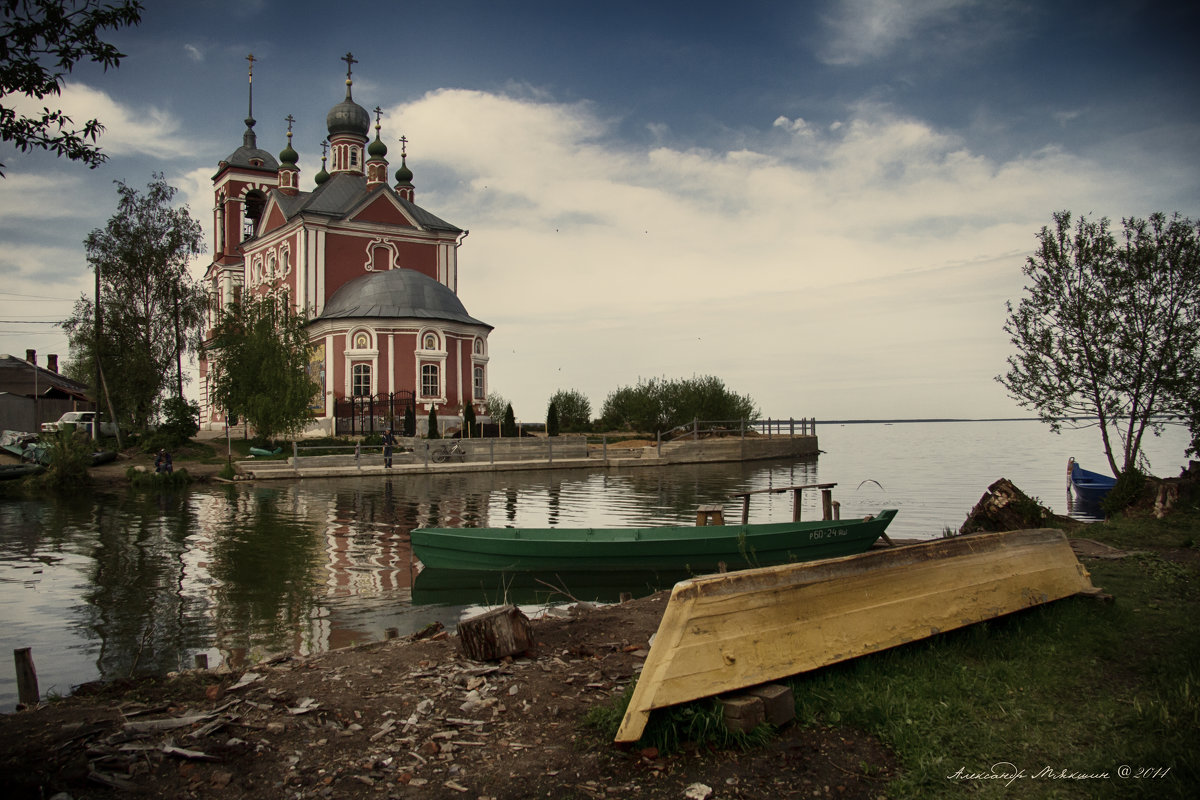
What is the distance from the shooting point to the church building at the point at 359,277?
44.2 meters

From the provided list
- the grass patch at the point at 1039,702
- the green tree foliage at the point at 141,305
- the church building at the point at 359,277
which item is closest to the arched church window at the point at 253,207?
the church building at the point at 359,277

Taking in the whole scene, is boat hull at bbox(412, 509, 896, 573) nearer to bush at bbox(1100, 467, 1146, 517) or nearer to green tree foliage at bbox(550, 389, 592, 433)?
bush at bbox(1100, 467, 1146, 517)

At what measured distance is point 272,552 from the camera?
596 inches

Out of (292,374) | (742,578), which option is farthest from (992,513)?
(292,374)

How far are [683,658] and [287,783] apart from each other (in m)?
2.39

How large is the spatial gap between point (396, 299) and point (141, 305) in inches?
498

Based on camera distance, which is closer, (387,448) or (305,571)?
(305,571)

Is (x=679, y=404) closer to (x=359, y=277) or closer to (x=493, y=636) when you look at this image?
(x=359, y=277)

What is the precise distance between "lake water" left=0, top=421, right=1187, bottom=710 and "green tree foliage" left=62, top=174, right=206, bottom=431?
16067mm

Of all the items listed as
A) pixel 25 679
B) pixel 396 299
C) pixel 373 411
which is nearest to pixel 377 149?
pixel 396 299

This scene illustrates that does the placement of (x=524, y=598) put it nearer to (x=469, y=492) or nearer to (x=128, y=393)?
(x=469, y=492)

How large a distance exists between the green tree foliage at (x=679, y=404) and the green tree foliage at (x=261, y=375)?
2320 cm

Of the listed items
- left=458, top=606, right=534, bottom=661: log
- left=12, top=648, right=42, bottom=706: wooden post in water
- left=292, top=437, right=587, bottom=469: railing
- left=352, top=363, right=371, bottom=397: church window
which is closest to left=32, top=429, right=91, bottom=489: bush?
left=292, top=437, right=587, bottom=469: railing

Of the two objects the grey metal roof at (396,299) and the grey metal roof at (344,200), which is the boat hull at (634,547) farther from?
the grey metal roof at (344,200)
